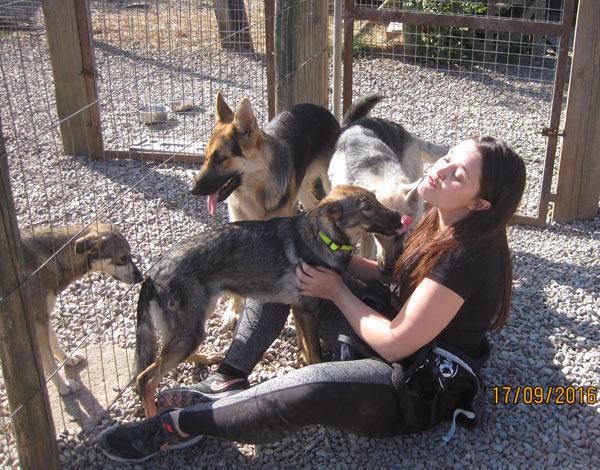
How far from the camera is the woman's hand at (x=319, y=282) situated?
3419mm

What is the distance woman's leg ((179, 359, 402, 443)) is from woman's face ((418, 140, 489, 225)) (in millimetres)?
867

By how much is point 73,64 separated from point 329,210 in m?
4.75

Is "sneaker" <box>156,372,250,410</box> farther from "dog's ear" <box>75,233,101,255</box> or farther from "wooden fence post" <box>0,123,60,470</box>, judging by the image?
"dog's ear" <box>75,233,101,255</box>

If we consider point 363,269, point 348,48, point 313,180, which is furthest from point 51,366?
point 348,48

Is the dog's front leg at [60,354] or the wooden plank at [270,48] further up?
the wooden plank at [270,48]

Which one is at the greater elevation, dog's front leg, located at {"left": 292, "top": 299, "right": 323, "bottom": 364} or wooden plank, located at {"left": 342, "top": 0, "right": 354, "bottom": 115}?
wooden plank, located at {"left": 342, "top": 0, "right": 354, "bottom": 115}

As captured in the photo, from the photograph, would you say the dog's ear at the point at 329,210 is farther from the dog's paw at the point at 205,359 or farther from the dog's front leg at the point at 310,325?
the dog's paw at the point at 205,359

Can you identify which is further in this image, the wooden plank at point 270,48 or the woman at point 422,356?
the wooden plank at point 270,48

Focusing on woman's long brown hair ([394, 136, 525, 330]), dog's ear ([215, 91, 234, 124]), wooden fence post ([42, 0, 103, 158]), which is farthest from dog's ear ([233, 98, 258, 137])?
wooden fence post ([42, 0, 103, 158])

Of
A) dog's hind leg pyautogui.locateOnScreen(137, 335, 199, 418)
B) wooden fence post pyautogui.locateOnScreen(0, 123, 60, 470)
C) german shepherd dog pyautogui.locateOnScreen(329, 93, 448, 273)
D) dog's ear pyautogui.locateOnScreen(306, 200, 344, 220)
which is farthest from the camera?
german shepherd dog pyautogui.locateOnScreen(329, 93, 448, 273)

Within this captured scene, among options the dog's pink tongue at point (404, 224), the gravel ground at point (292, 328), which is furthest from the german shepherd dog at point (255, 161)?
the dog's pink tongue at point (404, 224)

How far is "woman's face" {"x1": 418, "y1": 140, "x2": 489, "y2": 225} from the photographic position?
2.86 meters

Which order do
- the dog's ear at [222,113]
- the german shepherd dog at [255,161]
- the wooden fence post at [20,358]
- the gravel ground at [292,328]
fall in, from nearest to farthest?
the wooden fence post at [20,358] < the gravel ground at [292,328] < the german shepherd dog at [255,161] < the dog's ear at [222,113]

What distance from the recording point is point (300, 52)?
5.98m
